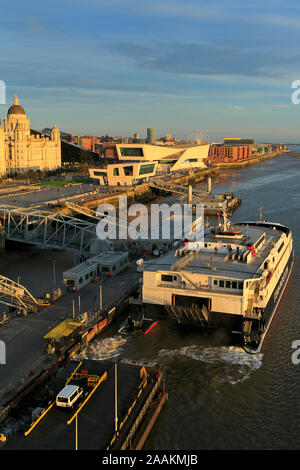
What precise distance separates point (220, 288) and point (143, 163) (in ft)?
215

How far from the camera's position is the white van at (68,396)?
1355cm

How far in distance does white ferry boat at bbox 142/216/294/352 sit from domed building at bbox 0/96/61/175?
7888 cm

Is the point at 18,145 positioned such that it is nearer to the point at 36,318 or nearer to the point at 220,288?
the point at 36,318

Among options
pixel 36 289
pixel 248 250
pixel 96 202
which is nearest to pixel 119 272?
pixel 36 289

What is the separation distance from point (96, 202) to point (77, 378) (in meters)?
48.1

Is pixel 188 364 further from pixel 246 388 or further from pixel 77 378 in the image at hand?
pixel 77 378

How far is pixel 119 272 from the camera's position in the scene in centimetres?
2894

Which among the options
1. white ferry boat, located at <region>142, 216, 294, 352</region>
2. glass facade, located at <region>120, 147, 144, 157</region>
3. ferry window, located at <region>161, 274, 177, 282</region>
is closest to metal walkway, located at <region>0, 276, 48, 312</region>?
white ferry boat, located at <region>142, 216, 294, 352</region>

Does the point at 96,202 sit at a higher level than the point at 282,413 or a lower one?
higher

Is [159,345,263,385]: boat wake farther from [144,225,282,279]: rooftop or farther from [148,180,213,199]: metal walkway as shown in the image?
[148,180,213,199]: metal walkway

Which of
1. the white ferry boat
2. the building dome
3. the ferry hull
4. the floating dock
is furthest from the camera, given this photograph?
the building dome

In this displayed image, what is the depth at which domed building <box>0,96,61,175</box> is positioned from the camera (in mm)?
96938

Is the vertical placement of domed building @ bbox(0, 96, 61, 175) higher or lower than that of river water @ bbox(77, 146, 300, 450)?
higher

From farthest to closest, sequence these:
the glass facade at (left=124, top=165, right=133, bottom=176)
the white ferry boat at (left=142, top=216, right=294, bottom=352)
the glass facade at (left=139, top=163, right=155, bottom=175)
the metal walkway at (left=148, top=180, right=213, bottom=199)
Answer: the glass facade at (left=139, top=163, right=155, bottom=175), the metal walkway at (left=148, top=180, right=213, bottom=199), the glass facade at (left=124, top=165, right=133, bottom=176), the white ferry boat at (left=142, top=216, right=294, bottom=352)
